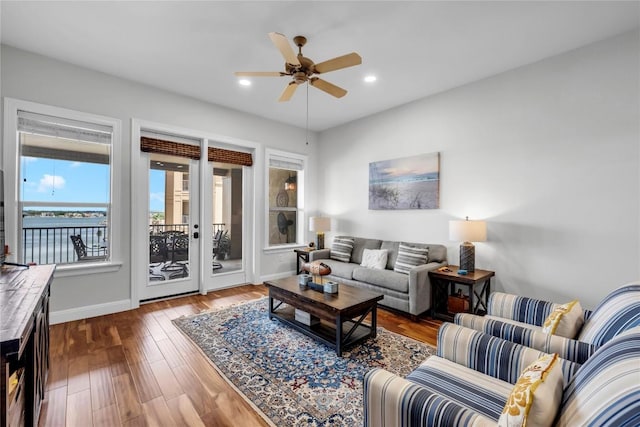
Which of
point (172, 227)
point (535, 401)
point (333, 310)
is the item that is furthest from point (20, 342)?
point (172, 227)

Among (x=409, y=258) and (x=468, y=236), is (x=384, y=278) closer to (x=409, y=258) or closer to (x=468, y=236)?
(x=409, y=258)

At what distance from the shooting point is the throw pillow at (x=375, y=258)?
4.18 meters

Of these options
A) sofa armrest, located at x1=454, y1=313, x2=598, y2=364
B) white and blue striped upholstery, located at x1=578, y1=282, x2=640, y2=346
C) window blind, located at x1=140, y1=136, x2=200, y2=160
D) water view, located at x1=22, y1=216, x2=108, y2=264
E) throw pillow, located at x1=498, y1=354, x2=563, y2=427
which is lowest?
sofa armrest, located at x1=454, y1=313, x2=598, y2=364

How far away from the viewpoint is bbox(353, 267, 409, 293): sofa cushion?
3.51m

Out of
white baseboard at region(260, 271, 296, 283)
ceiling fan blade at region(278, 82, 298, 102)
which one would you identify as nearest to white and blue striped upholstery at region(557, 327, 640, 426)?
ceiling fan blade at region(278, 82, 298, 102)

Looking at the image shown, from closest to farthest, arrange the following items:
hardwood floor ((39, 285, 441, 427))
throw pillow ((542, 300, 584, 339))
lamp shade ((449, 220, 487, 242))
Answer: throw pillow ((542, 300, 584, 339)) → hardwood floor ((39, 285, 441, 427)) → lamp shade ((449, 220, 487, 242))

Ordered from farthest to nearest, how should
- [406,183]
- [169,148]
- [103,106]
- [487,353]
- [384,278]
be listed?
[406,183] → [169,148] → [384,278] → [103,106] → [487,353]

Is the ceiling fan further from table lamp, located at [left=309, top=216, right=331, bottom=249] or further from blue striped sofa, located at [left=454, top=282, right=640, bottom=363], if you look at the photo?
table lamp, located at [left=309, top=216, right=331, bottom=249]

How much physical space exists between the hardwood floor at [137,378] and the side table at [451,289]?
0.26 meters

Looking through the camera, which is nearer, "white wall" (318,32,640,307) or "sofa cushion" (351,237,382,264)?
"white wall" (318,32,640,307)

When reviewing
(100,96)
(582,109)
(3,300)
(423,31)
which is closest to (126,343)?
(3,300)

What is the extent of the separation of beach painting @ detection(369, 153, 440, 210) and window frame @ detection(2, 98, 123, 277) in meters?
3.68

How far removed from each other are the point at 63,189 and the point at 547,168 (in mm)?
5510

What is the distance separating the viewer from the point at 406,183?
14.4 ft
